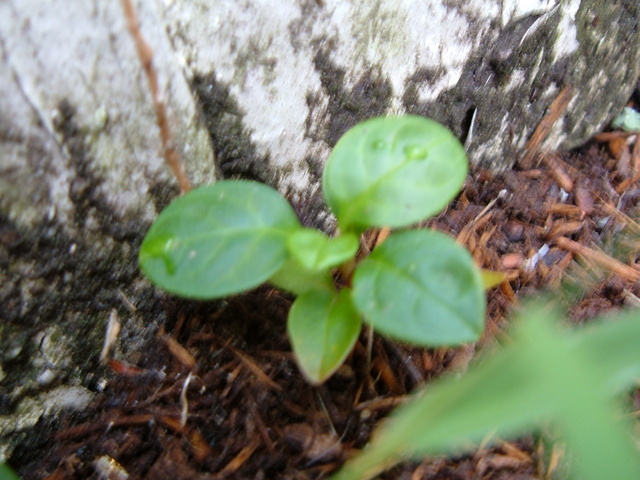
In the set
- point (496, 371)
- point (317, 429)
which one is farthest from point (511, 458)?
point (496, 371)

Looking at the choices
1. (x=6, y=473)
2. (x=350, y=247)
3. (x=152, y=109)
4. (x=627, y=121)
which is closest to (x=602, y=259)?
(x=627, y=121)

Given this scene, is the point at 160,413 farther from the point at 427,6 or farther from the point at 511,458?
the point at 427,6

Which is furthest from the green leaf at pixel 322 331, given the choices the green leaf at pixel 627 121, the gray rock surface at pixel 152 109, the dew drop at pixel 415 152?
the green leaf at pixel 627 121

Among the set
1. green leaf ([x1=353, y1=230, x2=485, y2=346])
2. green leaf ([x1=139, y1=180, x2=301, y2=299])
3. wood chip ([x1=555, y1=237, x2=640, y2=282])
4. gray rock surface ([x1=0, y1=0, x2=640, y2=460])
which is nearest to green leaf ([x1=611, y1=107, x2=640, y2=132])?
gray rock surface ([x1=0, y1=0, x2=640, y2=460])

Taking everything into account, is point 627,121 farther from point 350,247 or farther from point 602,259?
point 350,247

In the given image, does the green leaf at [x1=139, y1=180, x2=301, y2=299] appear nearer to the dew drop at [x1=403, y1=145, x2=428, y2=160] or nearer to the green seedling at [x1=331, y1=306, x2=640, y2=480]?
the dew drop at [x1=403, y1=145, x2=428, y2=160]

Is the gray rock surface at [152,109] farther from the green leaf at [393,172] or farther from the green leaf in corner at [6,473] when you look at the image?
the green leaf at [393,172]
